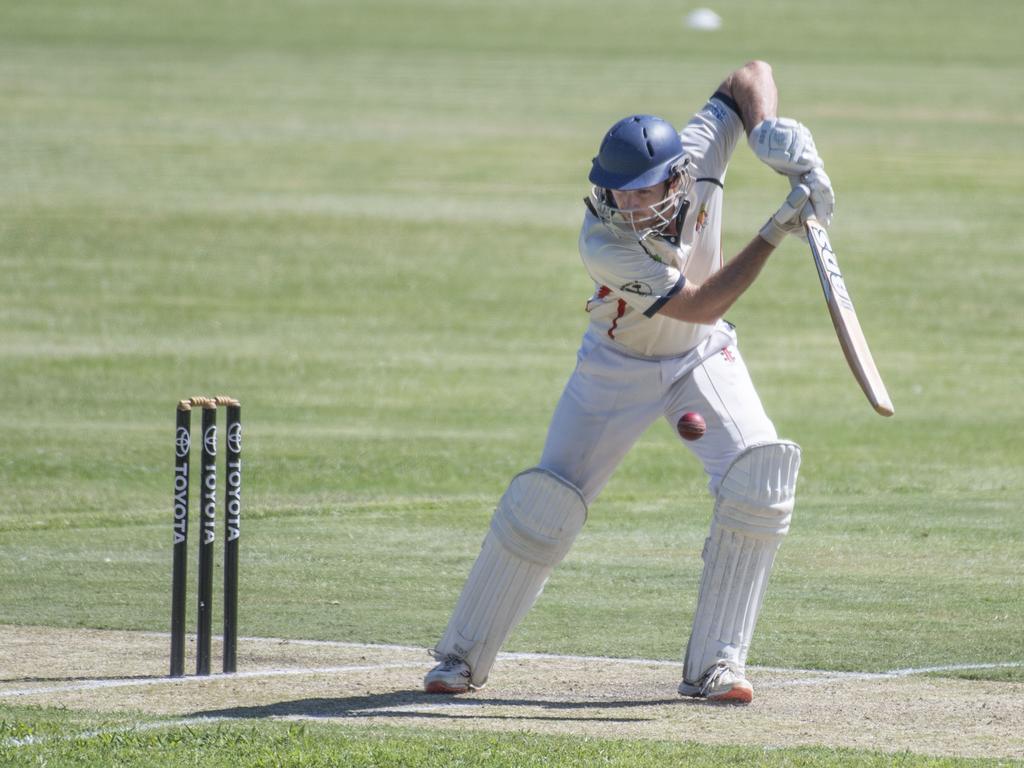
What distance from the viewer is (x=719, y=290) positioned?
655cm

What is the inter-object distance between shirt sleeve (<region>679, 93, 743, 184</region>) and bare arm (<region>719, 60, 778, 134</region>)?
0.04m

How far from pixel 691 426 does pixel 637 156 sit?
979 millimetres

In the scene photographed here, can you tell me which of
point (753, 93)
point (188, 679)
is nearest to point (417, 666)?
point (188, 679)

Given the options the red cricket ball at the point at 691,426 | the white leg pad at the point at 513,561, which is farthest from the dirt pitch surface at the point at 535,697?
the red cricket ball at the point at 691,426

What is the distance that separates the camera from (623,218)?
22.0ft

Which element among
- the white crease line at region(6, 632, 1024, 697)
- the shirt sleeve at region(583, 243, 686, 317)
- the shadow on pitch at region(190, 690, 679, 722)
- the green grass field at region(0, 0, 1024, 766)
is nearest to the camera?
the shadow on pitch at region(190, 690, 679, 722)

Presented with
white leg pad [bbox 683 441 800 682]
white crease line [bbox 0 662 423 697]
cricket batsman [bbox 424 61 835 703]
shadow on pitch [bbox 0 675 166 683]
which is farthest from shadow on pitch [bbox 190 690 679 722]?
shadow on pitch [bbox 0 675 166 683]

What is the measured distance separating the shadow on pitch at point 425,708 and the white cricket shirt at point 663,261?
1290 mm

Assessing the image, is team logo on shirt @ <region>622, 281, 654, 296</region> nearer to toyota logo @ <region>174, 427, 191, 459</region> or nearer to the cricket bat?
the cricket bat

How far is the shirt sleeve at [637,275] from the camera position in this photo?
6.61m

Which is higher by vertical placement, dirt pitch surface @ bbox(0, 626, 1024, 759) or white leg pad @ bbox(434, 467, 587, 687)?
white leg pad @ bbox(434, 467, 587, 687)

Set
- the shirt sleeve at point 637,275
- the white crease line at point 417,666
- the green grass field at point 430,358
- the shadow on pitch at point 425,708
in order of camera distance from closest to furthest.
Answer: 1. the shadow on pitch at point 425,708
2. the shirt sleeve at point 637,275
3. the white crease line at point 417,666
4. the green grass field at point 430,358

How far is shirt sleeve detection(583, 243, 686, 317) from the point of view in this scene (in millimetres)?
6613

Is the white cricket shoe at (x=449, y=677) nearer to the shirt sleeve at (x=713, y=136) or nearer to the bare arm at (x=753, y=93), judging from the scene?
the shirt sleeve at (x=713, y=136)
